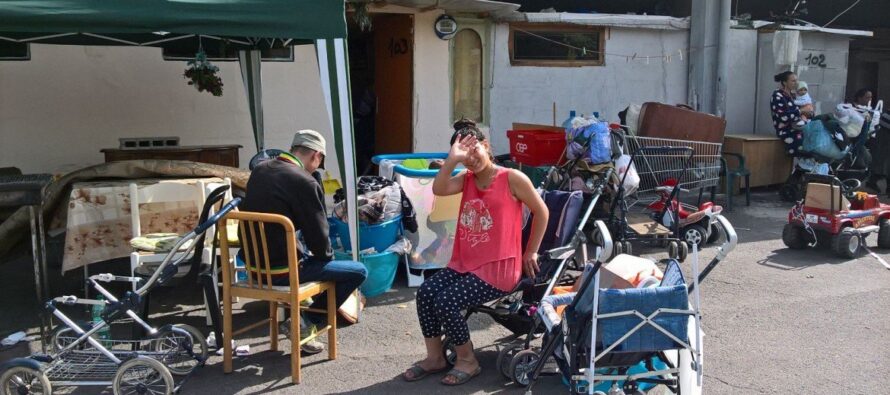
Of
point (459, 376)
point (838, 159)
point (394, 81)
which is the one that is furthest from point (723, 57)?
point (459, 376)

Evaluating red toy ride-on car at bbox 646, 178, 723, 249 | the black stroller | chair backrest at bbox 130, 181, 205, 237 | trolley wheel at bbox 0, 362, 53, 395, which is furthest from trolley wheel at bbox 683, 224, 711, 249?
trolley wheel at bbox 0, 362, 53, 395

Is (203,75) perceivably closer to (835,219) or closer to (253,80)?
(253,80)

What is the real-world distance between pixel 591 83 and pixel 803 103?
9.90 feet

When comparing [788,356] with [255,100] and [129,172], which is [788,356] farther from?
[255,100]

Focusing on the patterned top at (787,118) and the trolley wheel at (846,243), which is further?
the patterned top at (787,118)

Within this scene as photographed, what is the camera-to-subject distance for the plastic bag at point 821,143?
35.5ft

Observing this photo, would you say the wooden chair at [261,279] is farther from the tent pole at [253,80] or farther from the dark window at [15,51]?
the dark window at [15,51]

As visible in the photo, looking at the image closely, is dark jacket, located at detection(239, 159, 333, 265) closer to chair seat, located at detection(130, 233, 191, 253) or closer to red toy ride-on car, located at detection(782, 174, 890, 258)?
chair seat, located at detection(130, 233, 191, 253)

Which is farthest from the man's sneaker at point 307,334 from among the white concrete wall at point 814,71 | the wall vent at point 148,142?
the white concrete wall at point 814,71

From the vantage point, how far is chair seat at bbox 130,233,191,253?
5566 millimetres

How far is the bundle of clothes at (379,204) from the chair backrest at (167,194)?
3.61 ft

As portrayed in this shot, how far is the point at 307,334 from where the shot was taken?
5336mm

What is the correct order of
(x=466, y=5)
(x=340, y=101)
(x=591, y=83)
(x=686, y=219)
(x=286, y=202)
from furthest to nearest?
(x=591, y=83), (x=466, y=5), (x=686, y=219), (x=340, y=101), (x=286, y=202)

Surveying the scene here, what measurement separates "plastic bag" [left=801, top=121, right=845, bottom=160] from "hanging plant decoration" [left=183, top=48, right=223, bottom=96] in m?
7.88
